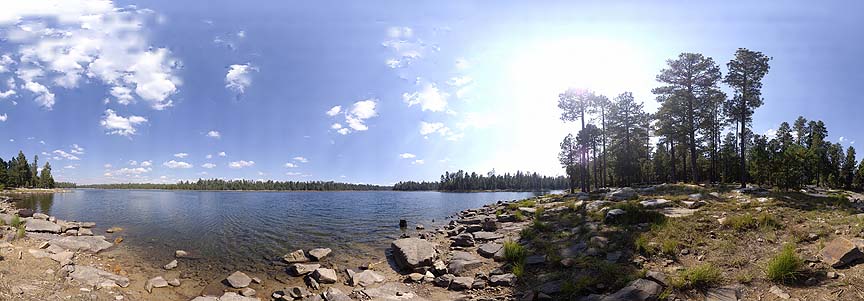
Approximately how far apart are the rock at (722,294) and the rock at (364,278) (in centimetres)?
1007

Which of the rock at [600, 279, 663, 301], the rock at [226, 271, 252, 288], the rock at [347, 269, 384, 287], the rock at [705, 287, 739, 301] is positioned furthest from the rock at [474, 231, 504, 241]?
the rock at [226, 271, 252, 288]

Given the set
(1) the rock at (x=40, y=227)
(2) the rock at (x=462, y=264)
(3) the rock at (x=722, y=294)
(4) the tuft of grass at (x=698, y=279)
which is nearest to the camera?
(3) the rock at (x=722, y=294)

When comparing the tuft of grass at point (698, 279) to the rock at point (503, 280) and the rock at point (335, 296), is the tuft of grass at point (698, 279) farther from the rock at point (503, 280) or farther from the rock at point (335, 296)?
the rock at point (335, 296)

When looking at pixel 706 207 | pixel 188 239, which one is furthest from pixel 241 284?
pixel 706 207

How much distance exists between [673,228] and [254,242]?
70.9 feet

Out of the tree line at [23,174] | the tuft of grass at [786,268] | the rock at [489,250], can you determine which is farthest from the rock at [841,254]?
the tree line at [23,174]

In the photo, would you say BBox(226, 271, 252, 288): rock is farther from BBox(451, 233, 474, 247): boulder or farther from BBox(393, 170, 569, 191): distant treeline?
BBox(393, 170, 569, 191): distant treeline

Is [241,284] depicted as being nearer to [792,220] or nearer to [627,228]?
[627,228]

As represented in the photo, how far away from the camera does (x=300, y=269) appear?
1469cm

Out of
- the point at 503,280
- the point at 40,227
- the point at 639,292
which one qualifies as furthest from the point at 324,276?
the point at 40,227

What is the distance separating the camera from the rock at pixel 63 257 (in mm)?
13269

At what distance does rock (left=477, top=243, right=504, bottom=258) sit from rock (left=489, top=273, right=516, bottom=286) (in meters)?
3.33

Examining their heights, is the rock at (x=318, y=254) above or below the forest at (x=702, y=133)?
below

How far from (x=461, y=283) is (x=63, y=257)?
1571 centimetres
